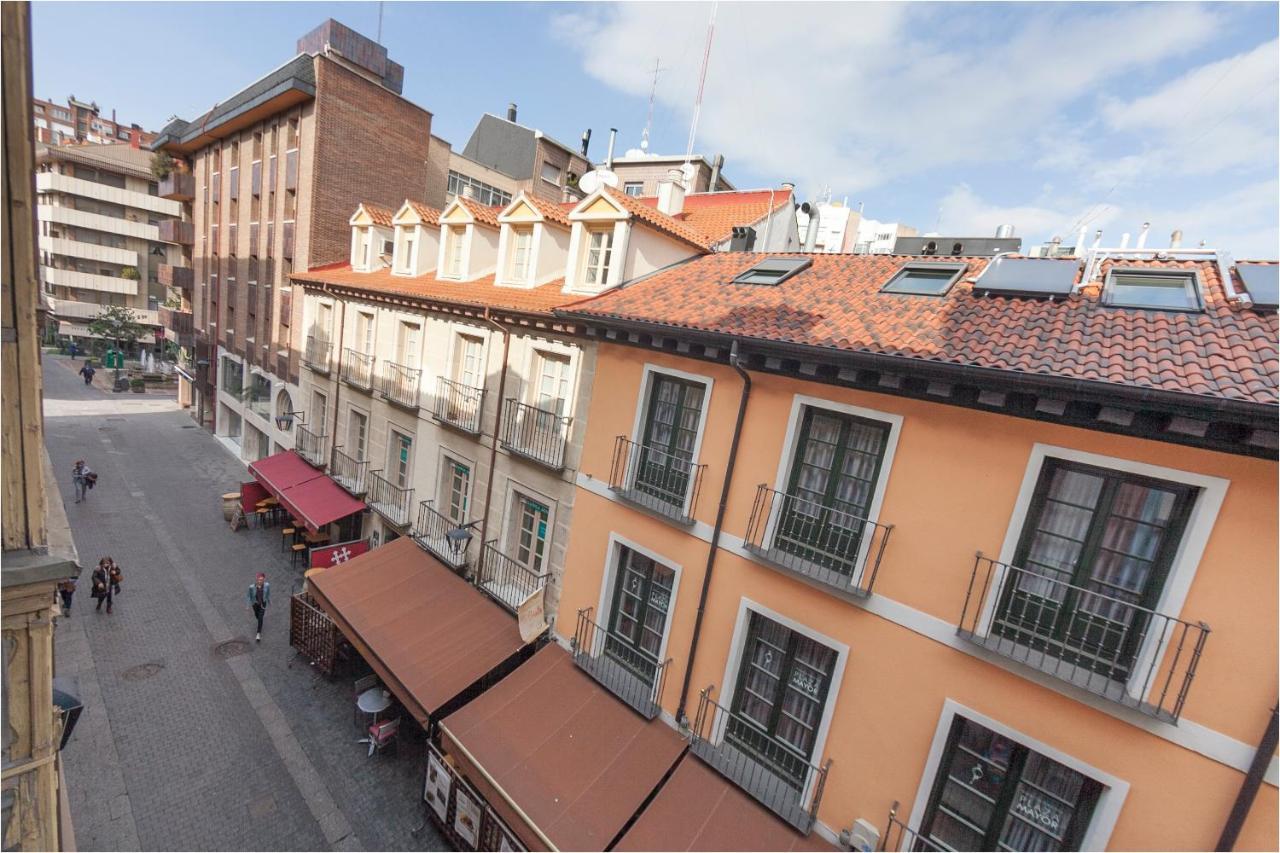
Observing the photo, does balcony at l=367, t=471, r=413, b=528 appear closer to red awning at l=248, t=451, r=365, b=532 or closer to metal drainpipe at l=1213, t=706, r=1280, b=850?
red awning at l=248, t=451, r=365, b=532

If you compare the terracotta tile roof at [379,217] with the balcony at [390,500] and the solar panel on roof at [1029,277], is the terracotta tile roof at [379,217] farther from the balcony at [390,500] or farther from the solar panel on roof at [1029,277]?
the solar panel on roof at [1029,277]

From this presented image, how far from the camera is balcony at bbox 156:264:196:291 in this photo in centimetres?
3090

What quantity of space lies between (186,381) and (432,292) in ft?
117

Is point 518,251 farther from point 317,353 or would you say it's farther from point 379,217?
point 317,353

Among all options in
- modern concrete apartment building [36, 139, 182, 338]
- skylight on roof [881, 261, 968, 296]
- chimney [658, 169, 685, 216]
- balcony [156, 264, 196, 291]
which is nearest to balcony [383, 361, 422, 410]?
chimney [658, 169, 685, 216]

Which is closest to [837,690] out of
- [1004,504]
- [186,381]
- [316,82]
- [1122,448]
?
[1004,504]

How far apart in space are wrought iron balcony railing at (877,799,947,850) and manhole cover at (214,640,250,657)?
15.1 meters

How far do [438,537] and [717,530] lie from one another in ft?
27.9

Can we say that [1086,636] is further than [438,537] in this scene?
No

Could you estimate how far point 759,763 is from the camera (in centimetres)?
764

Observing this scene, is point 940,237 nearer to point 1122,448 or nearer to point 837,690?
point 1122,448

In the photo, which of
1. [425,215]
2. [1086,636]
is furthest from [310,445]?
[1086,636]

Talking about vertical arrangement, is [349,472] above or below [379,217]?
below

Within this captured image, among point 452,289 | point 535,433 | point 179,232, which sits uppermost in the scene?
point 179,232
